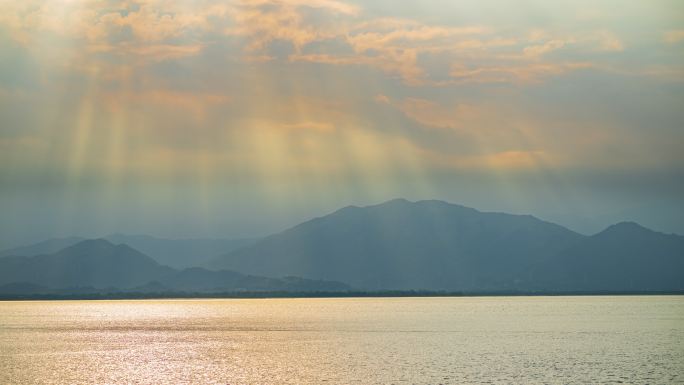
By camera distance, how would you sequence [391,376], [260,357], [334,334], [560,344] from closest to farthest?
[391,376] < [260,357] < [560,344] < [334,334]

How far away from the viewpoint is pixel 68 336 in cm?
17400

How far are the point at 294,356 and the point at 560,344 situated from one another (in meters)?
43.0

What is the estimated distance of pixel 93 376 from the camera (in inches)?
3652

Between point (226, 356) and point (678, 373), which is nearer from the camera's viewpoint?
point (678, 373)

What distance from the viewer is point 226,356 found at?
118m

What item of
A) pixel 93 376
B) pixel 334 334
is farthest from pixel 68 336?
pixel 93 376

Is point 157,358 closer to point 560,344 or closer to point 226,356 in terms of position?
point 226,356

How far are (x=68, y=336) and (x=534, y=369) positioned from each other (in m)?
108

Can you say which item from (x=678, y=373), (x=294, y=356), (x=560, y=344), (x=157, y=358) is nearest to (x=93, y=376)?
(x=157, y=358)

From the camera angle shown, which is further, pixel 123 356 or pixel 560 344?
pixel 560 344

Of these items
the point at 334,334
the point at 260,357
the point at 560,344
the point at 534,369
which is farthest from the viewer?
the point at 334,334

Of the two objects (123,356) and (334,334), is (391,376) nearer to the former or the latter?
(123,356)

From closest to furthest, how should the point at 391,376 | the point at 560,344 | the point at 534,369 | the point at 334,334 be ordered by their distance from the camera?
the point at 391,376
the point at 534,369
the point at 560,344
the point at 334,334

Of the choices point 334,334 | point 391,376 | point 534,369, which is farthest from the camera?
point 334,334
